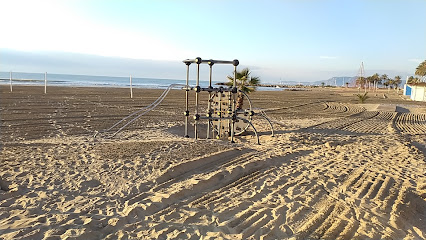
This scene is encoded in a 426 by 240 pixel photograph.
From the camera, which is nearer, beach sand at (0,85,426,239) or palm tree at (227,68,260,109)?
beach sand at (0,85,426,239)

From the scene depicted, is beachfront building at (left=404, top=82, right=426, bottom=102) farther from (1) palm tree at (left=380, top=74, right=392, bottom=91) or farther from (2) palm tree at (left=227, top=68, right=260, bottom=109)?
(1) palm tree at (left=380, top=74, right=392, bottom=91)

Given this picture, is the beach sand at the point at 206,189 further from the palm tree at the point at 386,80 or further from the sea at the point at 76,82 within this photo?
the palm tree at the point at 386,80

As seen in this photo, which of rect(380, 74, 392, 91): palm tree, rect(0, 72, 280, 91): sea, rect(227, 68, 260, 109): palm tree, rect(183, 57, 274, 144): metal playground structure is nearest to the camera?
rect(183, 57, 274, 144): metal playground structure

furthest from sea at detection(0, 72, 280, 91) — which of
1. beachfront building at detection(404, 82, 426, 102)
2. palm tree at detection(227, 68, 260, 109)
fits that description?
palm tree at detection(227, 68, 260, 109)

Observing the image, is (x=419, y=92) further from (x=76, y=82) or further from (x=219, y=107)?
(x=76, y=82)

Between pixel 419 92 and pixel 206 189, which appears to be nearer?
pixel 206 189

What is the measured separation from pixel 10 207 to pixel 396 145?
9.35m

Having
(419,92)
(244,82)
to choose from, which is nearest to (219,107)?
(244,82)

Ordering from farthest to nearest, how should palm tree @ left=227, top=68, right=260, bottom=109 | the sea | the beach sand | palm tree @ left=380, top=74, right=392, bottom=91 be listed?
palm tree @ left=380, top=74, right=392, bottom=91, the sea, palm tree @ left=227, top=68, right=260, bottom=109, the beach sand

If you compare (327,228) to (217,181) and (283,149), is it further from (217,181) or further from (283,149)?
(283,149)

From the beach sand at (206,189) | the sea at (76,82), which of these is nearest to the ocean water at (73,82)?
the sea at (76,82)

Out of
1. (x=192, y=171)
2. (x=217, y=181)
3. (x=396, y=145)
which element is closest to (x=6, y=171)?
(x=192, y=171)

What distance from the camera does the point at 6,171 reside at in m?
5.33

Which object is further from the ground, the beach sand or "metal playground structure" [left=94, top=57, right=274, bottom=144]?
"metal playground structure" [left=94, top=57, right=274, bottom=144]
